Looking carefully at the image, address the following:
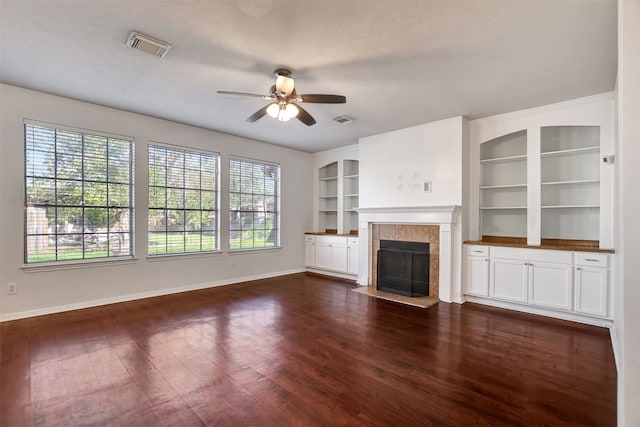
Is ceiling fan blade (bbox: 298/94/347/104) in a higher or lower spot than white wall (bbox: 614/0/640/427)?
higher

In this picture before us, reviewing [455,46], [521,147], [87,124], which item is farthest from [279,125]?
[521,147]

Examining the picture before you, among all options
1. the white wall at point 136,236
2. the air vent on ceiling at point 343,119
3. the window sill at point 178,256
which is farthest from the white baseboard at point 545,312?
the window sill at point 178,256

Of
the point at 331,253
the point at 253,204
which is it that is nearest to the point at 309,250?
the point at 331,253

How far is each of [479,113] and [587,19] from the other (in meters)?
2.14

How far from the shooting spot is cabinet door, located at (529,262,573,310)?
3781 mm

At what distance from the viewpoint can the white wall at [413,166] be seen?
4.68 metres

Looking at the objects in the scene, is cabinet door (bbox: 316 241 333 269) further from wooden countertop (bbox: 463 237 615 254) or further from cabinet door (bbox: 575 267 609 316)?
cabinet door (bbox: 575 267 609 316)

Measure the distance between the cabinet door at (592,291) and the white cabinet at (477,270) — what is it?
1.02 metres


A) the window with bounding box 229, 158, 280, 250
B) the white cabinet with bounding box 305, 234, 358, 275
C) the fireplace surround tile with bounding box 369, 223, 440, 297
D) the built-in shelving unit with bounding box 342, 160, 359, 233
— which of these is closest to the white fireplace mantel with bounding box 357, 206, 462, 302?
the fireplace surround tile with bounding box 369, 223, 440, 297

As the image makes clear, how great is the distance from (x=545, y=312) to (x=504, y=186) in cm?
181

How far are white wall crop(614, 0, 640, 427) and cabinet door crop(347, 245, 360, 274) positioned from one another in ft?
14.8

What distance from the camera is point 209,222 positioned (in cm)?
564

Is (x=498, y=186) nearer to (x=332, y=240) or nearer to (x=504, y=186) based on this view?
(x=504, y=186)

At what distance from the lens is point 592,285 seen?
3623 millimetres
